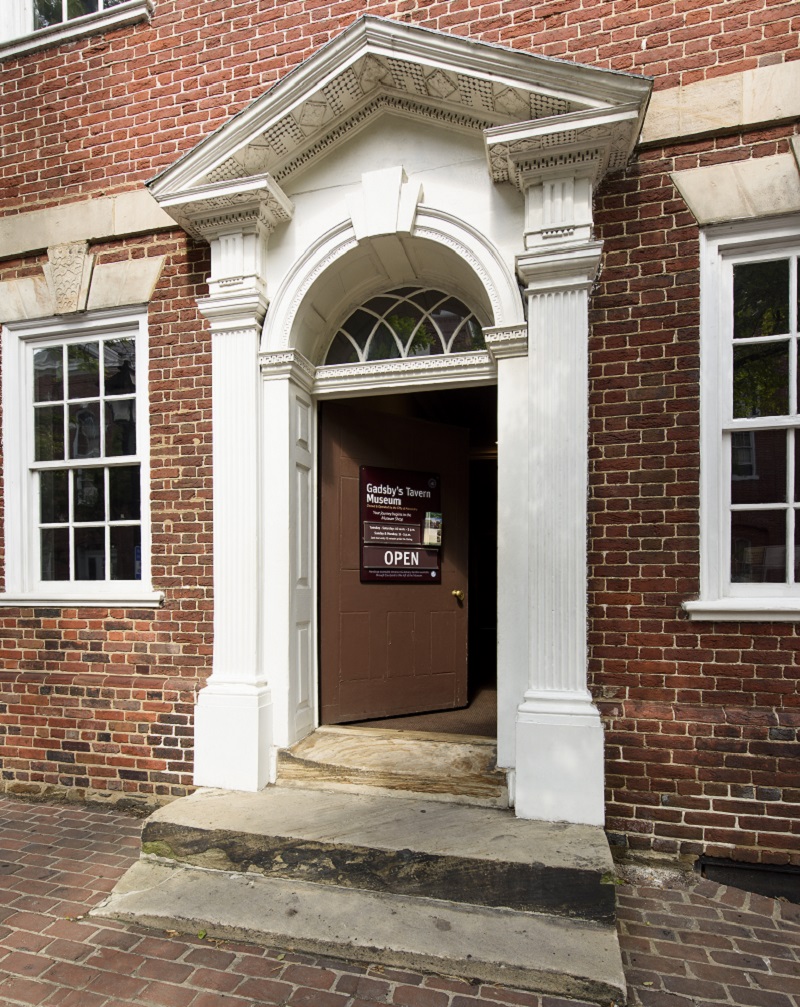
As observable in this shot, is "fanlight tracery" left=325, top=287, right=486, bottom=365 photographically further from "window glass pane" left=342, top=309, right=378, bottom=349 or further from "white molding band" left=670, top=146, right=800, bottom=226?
"white molding band" left=670, top=146, right=800, bottom=226

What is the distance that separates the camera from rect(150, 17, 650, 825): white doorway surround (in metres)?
3.60

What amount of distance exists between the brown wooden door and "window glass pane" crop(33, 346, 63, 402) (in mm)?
2152

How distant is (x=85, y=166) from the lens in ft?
15.8

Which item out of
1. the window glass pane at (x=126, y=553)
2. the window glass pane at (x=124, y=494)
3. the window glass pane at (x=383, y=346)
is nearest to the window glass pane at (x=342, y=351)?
the window glass pane at (x=383, y=346)

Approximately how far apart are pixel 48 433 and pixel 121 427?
0.72 m

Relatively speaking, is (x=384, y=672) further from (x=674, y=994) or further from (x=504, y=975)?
(x=674, y=994)

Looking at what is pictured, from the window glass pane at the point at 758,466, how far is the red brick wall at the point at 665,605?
278mm

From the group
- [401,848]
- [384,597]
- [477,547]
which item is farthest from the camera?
[477,547]

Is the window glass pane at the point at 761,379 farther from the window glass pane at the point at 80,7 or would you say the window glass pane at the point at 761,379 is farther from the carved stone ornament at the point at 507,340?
the window glass pane at the point at 80,7

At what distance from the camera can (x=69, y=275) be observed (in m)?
4.80

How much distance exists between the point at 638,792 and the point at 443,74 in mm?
4314

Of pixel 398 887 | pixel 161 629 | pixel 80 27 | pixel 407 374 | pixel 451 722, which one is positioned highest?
pixel 80 27

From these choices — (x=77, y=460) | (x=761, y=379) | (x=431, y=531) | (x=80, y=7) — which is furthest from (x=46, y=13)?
(x=761, y=379)

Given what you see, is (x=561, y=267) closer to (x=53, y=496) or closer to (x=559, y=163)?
(x=559, y=163)
